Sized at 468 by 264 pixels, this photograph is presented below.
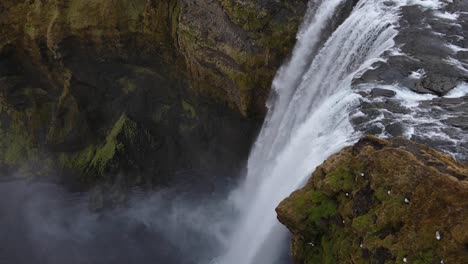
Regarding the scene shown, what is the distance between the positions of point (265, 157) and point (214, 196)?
713 cm

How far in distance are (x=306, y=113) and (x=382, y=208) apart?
9.55 meters

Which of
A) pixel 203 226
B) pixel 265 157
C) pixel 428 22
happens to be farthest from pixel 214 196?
pixel 428 22

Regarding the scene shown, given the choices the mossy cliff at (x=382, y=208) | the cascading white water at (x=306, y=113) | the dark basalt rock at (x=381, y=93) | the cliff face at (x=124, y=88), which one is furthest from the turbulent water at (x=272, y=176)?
the cliff face at (x=124, y=88)

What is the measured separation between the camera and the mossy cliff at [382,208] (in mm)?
9695

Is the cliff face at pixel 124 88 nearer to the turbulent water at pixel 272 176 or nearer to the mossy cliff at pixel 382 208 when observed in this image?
the turbulent water at pixel 272 176

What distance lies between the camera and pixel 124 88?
32.8 meters

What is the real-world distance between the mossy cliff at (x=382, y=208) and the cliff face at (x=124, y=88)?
41.4 feet

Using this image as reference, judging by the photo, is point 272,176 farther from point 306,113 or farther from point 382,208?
point 382,208

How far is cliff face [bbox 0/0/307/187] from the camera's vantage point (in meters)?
26.0

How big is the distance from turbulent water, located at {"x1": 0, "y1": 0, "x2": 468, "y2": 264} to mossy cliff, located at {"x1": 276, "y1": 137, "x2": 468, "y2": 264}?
5.64 feet

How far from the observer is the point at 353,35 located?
1877cm

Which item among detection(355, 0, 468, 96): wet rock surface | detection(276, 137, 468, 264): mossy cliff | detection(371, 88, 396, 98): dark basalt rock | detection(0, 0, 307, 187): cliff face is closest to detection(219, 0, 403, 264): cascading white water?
detection(355, 0, 468, 96): wet rock surface

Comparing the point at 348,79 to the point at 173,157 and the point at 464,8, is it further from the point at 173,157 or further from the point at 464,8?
the point at 173,157

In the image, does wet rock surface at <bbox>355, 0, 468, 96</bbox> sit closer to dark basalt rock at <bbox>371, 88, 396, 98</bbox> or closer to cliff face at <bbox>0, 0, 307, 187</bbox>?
dark basalt rock at <bbox>371, 88, 396, 98</bbox>
